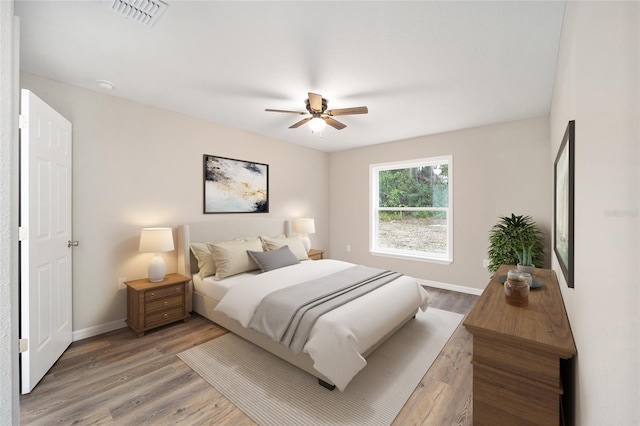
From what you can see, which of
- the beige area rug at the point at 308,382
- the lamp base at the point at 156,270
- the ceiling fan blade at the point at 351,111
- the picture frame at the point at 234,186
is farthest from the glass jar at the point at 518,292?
the picture frame at the point at 234,186

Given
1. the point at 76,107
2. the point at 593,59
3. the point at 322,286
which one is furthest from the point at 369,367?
the point at 76,107

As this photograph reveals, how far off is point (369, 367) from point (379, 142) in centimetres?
379

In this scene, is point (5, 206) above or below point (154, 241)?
above

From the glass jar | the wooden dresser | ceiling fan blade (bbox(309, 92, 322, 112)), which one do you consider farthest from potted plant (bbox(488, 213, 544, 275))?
ceiling fan blade (bbox(309, 92, 322, 112))

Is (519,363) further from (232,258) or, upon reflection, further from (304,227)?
(304,227)

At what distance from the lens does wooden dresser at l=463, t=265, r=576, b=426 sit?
4.14 ft

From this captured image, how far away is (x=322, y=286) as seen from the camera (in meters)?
2.74

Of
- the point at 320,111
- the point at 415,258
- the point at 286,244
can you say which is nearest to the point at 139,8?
the point at 320,111

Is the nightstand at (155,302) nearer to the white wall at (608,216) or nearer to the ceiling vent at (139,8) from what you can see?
the ceiling vent at (139,8)

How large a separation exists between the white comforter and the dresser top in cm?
87

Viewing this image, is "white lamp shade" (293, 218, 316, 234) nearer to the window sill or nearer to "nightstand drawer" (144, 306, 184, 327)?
the window sill

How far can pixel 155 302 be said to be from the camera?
2.95 metres

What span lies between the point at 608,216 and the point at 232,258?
324cm

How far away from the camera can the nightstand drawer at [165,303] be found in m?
2.92
